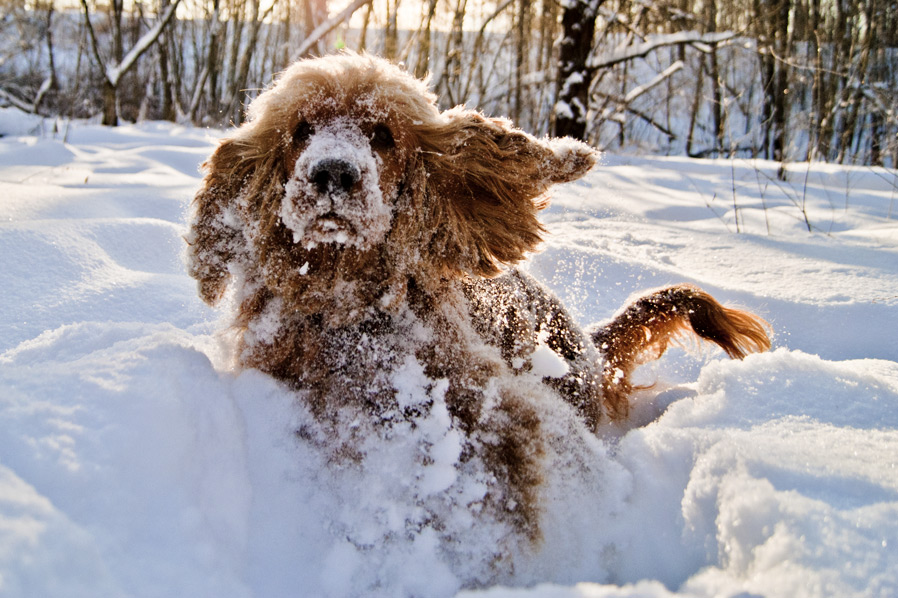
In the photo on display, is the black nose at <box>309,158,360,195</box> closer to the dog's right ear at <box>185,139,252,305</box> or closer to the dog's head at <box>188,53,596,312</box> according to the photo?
the dog's head at <box>188,53,596,312</box>

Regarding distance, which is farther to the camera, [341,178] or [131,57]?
[131,57]

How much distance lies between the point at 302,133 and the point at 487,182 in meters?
0.60

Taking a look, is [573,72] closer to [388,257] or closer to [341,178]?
[388,257]

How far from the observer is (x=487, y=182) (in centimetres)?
191

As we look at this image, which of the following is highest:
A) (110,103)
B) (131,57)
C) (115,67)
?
(131,57)

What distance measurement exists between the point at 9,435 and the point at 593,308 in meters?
2.59

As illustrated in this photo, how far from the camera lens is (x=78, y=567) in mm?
907

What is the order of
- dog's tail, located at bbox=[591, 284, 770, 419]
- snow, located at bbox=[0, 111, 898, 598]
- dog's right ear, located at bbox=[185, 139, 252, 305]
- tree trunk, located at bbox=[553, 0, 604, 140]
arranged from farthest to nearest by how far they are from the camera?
tree trunk, located at bbox=[553, 0, 604, 140] < dog's tail, located at bbox=[591, 284, 770, 419] < dog's right ear, located at bbox=[185, 139, 252, 305] < snow, located at bbox=[0, 111, 898, 598]

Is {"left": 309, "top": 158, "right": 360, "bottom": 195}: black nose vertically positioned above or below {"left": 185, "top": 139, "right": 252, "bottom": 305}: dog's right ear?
above

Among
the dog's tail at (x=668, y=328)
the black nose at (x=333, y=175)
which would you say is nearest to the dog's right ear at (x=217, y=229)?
the black nose at (x=333, y=175)

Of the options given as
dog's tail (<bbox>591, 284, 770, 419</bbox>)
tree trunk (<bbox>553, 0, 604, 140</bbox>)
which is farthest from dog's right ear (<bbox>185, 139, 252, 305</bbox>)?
tree trunk (<bbox>553, 0, 604, 140</bbox>)

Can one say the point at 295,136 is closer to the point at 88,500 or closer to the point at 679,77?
the point at 88,500

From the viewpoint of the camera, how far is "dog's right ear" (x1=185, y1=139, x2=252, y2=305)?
1.83 m

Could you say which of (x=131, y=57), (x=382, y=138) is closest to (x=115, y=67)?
(x=131, y=57)
